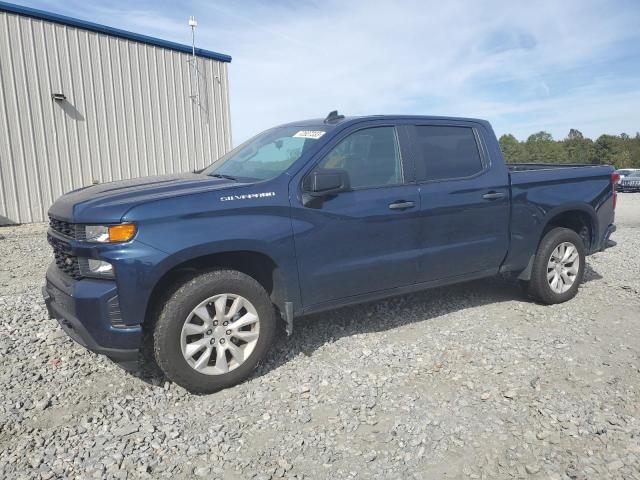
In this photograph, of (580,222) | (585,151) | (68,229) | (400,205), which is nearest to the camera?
(68,229)

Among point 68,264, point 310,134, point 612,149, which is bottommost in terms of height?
point 68,264

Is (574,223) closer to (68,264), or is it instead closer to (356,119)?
(356,119)

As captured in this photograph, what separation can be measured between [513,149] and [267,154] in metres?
66.9

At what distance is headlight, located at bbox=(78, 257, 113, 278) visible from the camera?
9.86 ft

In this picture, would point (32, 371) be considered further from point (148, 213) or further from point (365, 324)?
point (365, 324)

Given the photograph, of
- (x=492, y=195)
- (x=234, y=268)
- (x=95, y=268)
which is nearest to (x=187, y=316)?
(x=234, y=268)

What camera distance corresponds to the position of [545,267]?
493 cm

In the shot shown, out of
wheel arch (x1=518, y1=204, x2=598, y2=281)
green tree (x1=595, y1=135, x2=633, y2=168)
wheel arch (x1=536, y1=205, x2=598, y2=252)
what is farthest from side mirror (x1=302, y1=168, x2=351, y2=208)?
green tree (x1=595, y1=135, x2=633, y2=168)

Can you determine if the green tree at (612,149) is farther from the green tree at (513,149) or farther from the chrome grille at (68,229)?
the chrome grille at (68,229)

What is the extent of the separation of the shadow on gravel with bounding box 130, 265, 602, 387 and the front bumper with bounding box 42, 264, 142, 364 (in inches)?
19.8

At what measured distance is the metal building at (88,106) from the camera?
399 inches

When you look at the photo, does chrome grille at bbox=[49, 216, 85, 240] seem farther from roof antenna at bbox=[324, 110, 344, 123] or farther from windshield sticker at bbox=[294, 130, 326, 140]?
roof antenna at bbox=[324, 110, 344, 123]

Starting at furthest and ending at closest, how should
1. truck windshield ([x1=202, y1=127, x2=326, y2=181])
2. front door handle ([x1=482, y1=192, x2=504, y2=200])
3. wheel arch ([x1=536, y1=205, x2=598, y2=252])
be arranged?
wheel arch ([x1=536, y1=205, x2=598, y2=252]) < front door handle ([x1=482, y1=192, x2=504, y2=200]) < truck windshield ([x1=202, y1=127, x2=326, y2=181])

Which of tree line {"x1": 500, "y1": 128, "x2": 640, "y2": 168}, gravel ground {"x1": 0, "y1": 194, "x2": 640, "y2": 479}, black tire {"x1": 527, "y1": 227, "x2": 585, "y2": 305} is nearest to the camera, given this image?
gravel ground {"x1": 0, "y1": 194, "x2": 640, "y2": 479}
